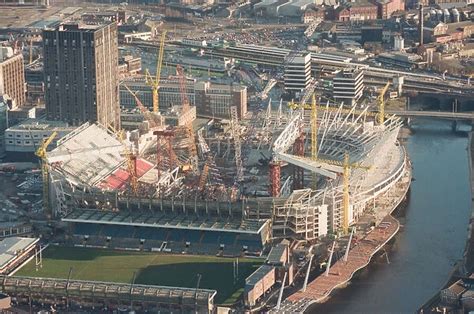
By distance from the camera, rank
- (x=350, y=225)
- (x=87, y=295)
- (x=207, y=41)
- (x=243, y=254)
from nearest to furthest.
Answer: (x=87, y=295) < (x=243, y=254) < (x=350, y=225) < (x=207, y=41)

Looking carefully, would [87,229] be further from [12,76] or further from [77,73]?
[12,76]

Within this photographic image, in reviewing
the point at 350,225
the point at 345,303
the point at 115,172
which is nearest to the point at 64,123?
the point at 115,172

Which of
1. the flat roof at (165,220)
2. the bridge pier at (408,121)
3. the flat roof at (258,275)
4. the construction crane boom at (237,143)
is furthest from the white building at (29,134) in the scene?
the bridge pier at (408,121)

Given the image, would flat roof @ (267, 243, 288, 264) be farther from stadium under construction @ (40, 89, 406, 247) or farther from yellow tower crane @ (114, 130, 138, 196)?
yellow tower crane @ (114, 130, 138, 196)

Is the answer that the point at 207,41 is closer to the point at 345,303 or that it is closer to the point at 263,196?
the point at 263,196

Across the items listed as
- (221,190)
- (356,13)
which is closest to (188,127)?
(221,190)
